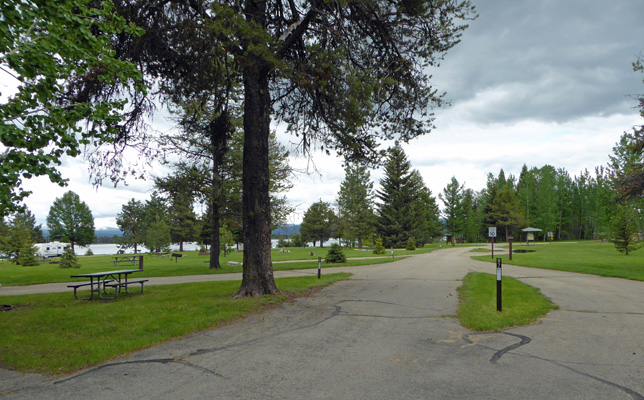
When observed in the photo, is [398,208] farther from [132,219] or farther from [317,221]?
[132,219]

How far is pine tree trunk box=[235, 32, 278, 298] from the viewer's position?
9.87 m

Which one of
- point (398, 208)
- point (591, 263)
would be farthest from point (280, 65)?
point (398, 208)

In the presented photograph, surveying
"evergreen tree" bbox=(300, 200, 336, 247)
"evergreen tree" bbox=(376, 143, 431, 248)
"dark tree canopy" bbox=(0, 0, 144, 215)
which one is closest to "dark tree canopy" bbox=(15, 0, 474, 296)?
"dark tree canopy" bbox=(0, 0, 144, 215)

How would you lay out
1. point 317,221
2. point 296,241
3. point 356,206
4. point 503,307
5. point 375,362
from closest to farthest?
point 375,362 < point 503,307 < point 356,206 < point 296,241 < point 317,221

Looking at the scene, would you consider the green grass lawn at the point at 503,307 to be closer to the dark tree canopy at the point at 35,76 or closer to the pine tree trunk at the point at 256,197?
the pine tree trunk at the point at 256,197

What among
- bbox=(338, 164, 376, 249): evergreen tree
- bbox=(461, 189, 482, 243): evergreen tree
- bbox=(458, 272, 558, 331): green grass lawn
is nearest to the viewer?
bbox=(458, 272, 558, 331): green grass lawn

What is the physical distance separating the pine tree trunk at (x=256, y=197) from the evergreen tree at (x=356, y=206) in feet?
173

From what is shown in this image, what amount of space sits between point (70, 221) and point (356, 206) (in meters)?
59.1

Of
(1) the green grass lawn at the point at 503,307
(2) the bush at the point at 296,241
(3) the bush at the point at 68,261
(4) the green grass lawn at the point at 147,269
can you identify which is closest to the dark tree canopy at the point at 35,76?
(1) the green grass lawn at the point at 503,307

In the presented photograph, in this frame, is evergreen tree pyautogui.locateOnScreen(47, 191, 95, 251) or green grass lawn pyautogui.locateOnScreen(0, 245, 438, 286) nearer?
→ green grass lawn pyautogui.locateOnScreen(0, 245, 438, 286)

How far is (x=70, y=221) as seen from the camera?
75812mm

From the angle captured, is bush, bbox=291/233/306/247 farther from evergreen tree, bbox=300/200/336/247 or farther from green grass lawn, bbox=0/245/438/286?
green grass lawn, bbox=0/245/438/286

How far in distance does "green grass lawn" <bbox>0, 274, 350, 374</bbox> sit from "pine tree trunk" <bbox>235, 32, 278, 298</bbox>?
636mm

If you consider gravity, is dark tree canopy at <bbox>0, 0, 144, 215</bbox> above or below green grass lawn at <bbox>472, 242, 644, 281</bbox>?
above
